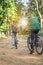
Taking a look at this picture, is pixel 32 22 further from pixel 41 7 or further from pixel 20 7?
pixel 41 7

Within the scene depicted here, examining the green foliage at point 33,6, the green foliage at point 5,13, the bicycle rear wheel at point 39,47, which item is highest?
the bicycle rear wheel at point 39,47

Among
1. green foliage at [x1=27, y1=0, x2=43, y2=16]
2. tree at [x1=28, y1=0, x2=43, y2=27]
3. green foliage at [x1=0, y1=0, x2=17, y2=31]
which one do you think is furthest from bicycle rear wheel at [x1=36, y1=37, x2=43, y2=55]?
green foliage at [x1=27, y1=0, x2=43, y2=16]

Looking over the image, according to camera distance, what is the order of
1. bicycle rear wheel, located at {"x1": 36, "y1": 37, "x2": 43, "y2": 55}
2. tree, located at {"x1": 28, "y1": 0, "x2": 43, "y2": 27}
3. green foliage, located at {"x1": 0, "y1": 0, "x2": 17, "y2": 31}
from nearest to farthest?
bicycle rear wheel, located at {"x1": 36, "y1": 37, "x2": 43, "y2": 55}, green foliage, located at {"x1": 0, "y1": 0, "x2": 17, "y2": 31}, tree, located at {"x1": 28, "y1": 0, "x2": 43, "y2": 27}

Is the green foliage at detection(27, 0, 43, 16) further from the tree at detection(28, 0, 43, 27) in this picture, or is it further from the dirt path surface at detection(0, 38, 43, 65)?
the dirt path surface at detection(0, 38, 43, 65)

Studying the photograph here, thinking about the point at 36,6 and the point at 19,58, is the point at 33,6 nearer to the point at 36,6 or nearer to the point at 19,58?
the point at 36,6

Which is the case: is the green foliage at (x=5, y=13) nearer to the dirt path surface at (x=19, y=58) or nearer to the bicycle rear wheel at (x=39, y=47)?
the dirt path surface at (x=19, y=58)

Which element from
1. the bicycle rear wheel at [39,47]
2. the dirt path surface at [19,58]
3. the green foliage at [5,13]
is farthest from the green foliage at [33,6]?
the dirt path surface at [19,58]

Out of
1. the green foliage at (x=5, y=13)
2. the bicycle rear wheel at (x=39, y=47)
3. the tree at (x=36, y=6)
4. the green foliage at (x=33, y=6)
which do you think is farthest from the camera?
the green foliage at (x=33, y=6)

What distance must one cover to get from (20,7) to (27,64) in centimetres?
4294

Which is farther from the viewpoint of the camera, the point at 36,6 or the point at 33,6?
the point at 33,6

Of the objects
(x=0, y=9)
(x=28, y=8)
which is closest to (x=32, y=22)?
(x=0, y=9)

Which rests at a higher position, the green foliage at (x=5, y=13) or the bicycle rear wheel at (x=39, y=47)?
the bicycle rear wheel at (x=39, y=47)

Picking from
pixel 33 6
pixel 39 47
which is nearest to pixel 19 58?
pixel 39 47

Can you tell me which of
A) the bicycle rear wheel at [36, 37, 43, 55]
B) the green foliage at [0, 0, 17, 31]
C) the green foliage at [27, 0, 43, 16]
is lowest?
the green foliage at [27, 0, 43, 16]
